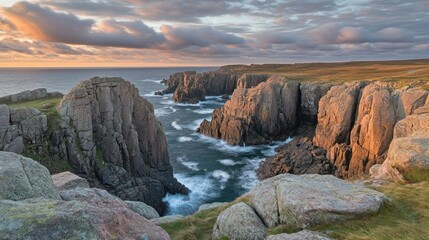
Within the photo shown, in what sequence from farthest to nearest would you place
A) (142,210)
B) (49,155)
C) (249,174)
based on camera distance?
(249,174) < (49,155) < (142,210)

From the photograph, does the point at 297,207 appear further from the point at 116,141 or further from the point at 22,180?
the point at 116,141

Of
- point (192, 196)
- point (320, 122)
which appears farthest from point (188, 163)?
point (320, 122)

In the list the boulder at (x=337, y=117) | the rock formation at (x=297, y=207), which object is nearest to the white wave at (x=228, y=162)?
the boulder at (x=337, y=117)

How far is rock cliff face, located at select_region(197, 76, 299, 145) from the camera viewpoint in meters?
82.9

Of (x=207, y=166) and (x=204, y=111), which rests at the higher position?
(x=204, y=111)

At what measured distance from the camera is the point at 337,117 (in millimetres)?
65188

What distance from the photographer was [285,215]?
47.8 feet

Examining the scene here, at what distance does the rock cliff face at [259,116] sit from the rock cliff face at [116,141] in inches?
1241

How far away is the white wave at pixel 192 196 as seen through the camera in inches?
1887

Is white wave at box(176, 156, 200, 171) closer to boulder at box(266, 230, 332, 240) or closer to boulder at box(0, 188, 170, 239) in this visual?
boulder at box(266, 230, 332, 240)

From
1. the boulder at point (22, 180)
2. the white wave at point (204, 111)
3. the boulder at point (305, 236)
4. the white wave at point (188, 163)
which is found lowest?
the white wave at point (188, 163)

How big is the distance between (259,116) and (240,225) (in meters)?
70.6

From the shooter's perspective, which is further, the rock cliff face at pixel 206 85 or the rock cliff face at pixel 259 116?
the rock cliff face at pixel 206 85

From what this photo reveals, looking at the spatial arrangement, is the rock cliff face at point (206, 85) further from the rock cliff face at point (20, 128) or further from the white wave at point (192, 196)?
the rock cliff face at point (20, 128)
